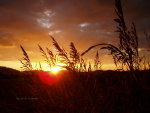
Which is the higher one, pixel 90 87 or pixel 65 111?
pixel 90 87

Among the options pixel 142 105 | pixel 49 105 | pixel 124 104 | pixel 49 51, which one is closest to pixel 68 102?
pixel 49 105

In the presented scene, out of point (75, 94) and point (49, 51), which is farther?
point (49, 51)

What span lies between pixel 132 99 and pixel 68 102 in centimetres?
98

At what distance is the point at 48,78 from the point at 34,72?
0.65 m

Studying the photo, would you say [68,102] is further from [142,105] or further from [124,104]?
[142,105]

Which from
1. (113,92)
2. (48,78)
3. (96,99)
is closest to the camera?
(96,99)

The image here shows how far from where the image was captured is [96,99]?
233 centimetres

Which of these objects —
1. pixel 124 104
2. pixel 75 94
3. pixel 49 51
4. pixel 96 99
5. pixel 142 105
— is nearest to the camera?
pixel 142 105

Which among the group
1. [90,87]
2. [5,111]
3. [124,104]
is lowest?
[5,111]

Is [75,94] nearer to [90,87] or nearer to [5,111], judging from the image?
[90,87]

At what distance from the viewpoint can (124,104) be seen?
2104 mm

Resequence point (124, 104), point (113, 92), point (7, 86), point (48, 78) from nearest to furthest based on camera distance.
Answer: point (124, 104), point (113, 92), point (7, 86), point (48, 78)

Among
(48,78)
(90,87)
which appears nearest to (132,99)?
(90,87)

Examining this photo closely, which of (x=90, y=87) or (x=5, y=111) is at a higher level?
(x=90, y=87)
